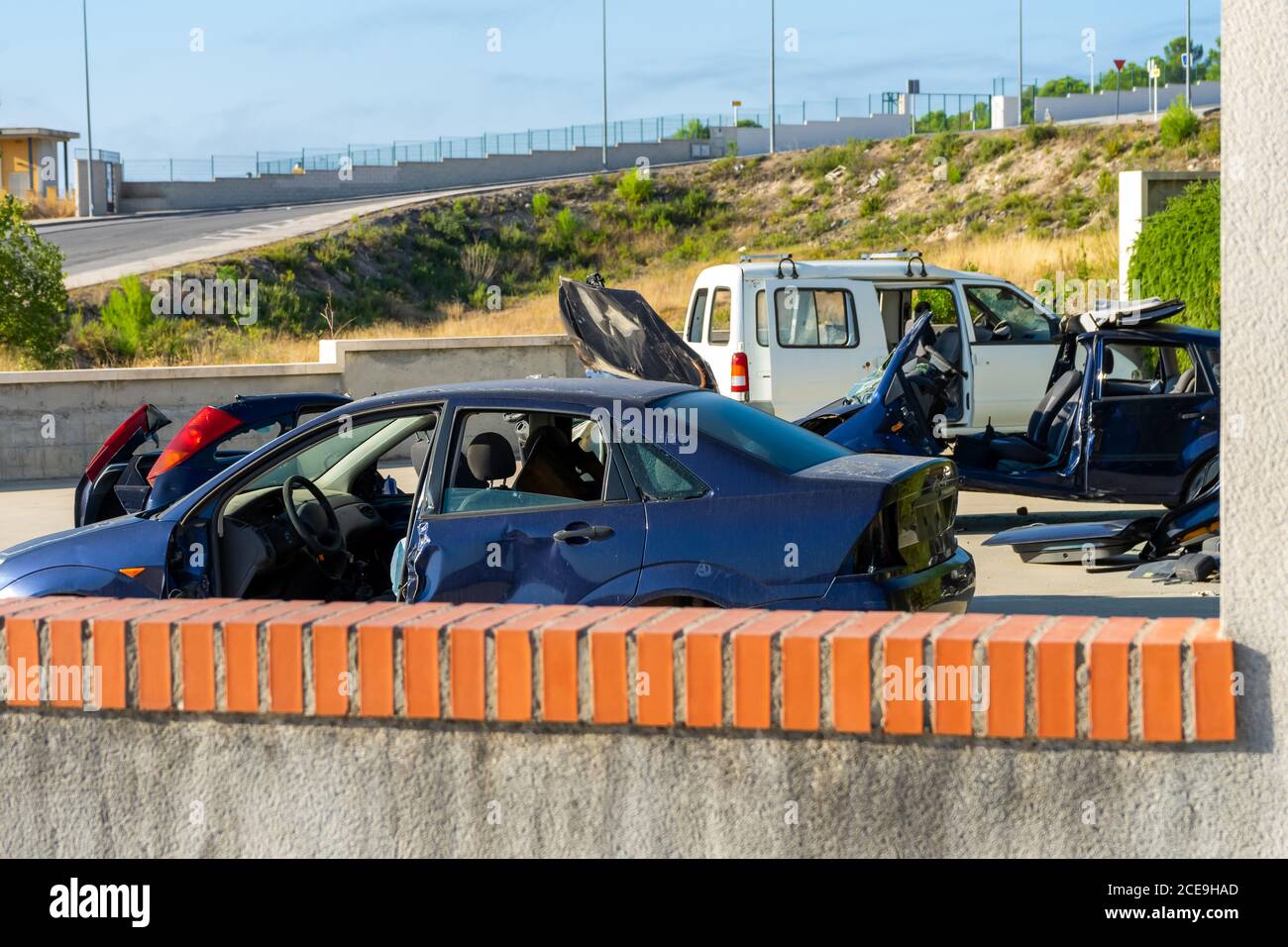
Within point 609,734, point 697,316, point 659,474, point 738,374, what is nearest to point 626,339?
point 738,374

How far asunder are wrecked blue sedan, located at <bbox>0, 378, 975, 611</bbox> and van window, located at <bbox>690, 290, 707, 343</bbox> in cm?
808

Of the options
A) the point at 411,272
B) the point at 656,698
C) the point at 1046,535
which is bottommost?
the point at 1046,535

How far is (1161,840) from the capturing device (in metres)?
2.71

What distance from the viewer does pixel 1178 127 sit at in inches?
1865

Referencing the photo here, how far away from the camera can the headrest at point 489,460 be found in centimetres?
614

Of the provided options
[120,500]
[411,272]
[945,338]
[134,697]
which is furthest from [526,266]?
[134,697]

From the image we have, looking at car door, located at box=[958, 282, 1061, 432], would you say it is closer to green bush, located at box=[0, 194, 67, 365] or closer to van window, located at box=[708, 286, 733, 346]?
van window, located at box=[708, 286, 733, 346]

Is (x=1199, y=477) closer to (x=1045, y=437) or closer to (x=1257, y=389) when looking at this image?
(x=1045, y=437)

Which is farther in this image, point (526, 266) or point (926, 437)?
point (526, 266)

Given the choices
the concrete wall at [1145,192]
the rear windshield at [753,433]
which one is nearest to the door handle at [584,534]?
the rear windshield at [753,433]

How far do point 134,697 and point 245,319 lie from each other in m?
36.6

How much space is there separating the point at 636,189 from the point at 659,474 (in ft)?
163

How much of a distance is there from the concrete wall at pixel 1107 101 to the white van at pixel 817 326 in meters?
63.6

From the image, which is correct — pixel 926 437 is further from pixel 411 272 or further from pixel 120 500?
pixel 411 272
